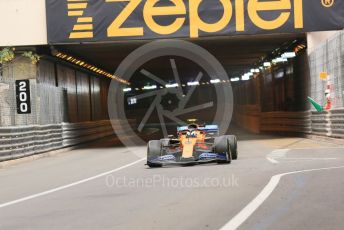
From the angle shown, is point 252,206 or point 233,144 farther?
point 233,144

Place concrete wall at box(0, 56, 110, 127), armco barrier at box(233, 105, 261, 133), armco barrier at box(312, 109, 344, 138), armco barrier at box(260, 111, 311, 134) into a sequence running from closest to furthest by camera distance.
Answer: armco barrier at box(312, 109, 344, 138), concrete wall at box(0, 56, 110, 127), armco barrier at box(260, 111, 311, 134), armco barrier at box(233, 105, 261, 133)

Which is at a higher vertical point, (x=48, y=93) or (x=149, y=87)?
(x=149, y=87)

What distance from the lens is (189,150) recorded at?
14.0 metres

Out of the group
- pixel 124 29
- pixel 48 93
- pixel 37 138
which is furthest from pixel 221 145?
pixel 48 93

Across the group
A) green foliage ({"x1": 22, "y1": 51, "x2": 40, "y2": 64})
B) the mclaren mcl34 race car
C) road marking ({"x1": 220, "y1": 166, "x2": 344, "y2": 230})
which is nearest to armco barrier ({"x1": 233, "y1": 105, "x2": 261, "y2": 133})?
green foliage ({"x1": 22, "y1": 51, "x2": 40, "y2": 64})

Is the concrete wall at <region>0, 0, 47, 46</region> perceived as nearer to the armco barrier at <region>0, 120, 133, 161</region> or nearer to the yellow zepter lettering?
the yellow zepter lettering

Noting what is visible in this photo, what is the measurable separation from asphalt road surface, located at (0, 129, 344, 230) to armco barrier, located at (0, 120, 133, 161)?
179 inches

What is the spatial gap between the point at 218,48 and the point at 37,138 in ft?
42.4

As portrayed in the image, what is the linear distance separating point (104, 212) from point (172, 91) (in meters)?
67.7

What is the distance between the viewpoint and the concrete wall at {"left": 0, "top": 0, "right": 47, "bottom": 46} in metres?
23.8

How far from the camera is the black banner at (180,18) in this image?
23.6 metres

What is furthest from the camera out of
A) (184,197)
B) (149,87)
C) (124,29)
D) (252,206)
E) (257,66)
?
(149,87)

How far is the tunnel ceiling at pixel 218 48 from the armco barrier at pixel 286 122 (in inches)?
139

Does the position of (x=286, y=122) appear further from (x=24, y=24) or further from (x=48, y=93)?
(x=24, y=24)
